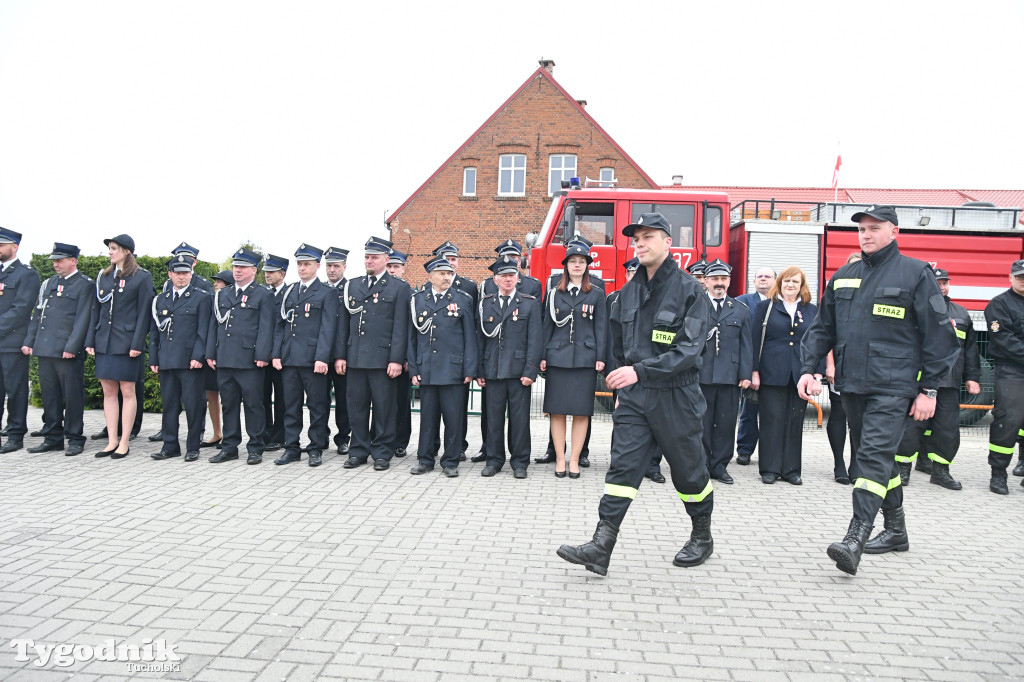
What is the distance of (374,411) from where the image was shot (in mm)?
7477

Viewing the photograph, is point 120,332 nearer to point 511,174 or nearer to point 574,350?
point 574,350

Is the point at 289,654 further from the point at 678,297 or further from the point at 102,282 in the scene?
the point at 102,282

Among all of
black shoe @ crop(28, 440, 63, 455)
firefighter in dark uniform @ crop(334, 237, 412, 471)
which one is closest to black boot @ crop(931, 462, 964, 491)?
firefighter in dark uniform @ crop(334, 237, 412, 471)

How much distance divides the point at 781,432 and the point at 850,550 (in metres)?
3.14

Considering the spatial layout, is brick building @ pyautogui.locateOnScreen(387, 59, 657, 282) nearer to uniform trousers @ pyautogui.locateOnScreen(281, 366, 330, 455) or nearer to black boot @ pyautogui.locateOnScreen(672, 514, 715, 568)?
uniform trousers @ pyautogui.locateOnScreen(281, 366, 330, 455)

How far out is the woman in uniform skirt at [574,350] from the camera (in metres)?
7.13

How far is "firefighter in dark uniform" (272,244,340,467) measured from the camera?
24.9 feet

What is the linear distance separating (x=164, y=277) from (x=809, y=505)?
923cm

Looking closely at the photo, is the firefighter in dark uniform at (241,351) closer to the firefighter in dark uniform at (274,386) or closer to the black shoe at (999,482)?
the firefighter in dark uniform at (274,386)

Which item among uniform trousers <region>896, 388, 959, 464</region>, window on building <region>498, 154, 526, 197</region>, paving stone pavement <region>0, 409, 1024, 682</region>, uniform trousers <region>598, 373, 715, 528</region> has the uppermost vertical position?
window on building <region>498, 154, 526, 197</region>

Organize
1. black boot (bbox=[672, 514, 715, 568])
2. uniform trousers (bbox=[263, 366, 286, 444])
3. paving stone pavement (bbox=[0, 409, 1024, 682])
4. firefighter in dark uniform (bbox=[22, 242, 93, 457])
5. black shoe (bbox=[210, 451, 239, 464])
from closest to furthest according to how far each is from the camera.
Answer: paving stone pavement (bbox=[0, 409, 1024, 682])
black boot (bbox=[672, 514, 715, 568])
black shoe (bbox=[210, 451, 239, 464])
firefighter in dark uniform (bbox=[22, 242, 93, 457])
uniform trousers (bbox=[263, 366, 286, 444])

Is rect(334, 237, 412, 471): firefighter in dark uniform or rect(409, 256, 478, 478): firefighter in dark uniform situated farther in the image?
rect(334, 237, 412, 471): firefighter in dark uniform

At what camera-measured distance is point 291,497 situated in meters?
6.06

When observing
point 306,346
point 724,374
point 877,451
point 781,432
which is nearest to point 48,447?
point 306,346
